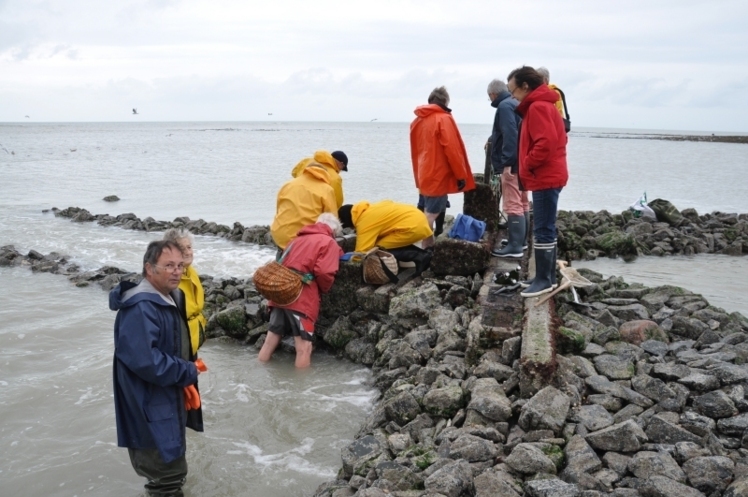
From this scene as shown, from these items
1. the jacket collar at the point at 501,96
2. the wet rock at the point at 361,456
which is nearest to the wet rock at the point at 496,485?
the wet rock at the point at 361,456

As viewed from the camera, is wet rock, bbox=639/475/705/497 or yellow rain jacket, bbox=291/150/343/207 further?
yellow rain jacket, bbox=291/150/343/207

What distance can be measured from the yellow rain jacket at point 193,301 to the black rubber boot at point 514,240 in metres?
4.53

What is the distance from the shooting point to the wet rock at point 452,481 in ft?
11.9

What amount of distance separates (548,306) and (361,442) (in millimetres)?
2228

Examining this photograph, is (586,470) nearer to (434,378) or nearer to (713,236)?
(434,378)

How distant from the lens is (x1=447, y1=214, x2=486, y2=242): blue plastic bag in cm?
797

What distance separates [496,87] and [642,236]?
7.04 metres

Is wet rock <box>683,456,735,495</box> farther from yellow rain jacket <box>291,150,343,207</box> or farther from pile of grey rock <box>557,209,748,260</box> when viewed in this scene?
pile of grey rock <box>557,209,748,260</box>

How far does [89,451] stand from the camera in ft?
17.6

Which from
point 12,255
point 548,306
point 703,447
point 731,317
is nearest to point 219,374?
point 548,306

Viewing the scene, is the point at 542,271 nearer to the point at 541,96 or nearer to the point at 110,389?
the point at 541,96

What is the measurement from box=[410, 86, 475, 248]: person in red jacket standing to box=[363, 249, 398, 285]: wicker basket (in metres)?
0.82

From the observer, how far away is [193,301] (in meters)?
4.30

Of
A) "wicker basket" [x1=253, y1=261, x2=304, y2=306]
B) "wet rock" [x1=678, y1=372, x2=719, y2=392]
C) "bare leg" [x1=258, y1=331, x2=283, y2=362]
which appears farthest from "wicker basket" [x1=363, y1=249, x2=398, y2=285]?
"wet rock" [x1=678, y1=372, x2=719, y2=392]
